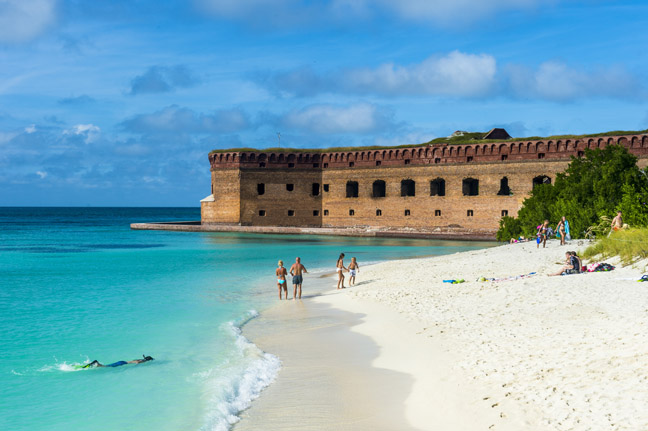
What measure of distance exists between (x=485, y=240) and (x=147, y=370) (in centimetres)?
3243

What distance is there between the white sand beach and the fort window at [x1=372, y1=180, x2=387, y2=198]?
33.4 m

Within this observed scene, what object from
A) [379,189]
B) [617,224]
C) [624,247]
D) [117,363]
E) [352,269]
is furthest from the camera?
[379,189]

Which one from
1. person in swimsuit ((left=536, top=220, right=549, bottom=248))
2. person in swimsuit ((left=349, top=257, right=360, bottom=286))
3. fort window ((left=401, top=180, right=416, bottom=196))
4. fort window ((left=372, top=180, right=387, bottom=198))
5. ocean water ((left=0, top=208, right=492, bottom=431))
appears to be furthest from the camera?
fort window ((left=372, top=180, right=387, bottom=198))

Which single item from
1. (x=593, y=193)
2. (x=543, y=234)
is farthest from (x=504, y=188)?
(x=543, y=234)

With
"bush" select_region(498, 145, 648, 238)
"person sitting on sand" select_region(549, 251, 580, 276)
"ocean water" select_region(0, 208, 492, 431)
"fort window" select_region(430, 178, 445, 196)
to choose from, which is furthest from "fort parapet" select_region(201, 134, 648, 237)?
"person sitting on sand" select_region(549, 251, 580, 276)

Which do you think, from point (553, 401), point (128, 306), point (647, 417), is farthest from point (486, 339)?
point (128, 306)

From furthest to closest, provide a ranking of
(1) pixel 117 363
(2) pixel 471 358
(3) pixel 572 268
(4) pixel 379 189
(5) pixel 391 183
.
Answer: (4) pixel 379 189
(5) pixel 391 183
(3) pixel 572 268
(1) pixel 117 363
(2) pixel 471 358

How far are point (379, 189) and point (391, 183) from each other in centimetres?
226

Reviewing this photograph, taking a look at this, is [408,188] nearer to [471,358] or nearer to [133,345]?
[133,345]

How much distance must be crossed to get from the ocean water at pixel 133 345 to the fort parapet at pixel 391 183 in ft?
71.5

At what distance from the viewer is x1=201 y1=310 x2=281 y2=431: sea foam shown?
22.0 ft

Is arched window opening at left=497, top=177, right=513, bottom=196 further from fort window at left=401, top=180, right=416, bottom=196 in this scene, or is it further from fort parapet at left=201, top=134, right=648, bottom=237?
fort window at left=401, top=180, right=416, bottom=196

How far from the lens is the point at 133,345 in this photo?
10.6m

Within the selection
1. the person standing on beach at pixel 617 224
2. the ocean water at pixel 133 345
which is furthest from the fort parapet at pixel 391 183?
the ocean water at pixel 133 345
